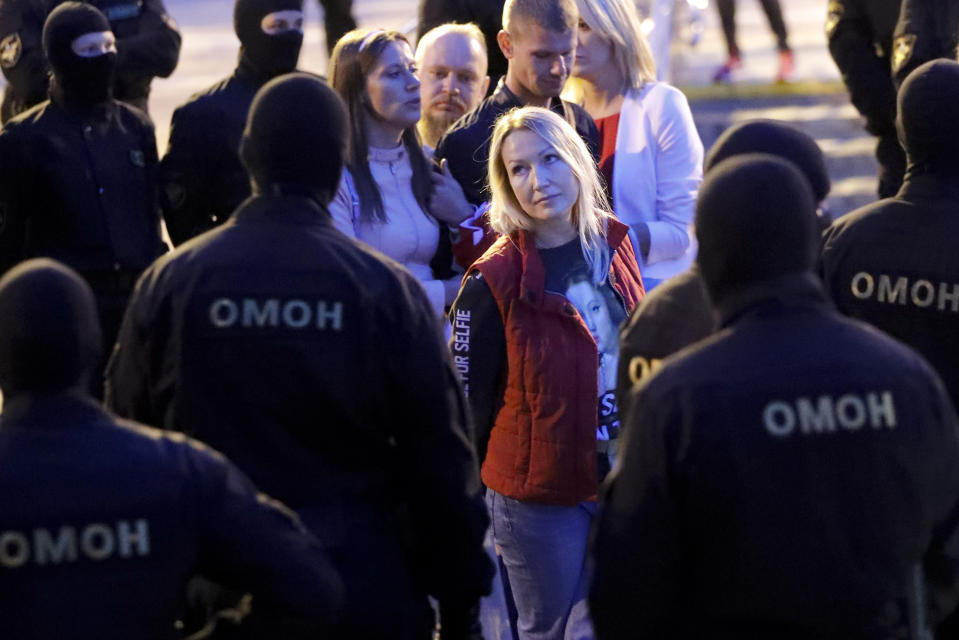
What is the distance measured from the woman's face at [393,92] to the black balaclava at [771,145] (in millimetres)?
1611

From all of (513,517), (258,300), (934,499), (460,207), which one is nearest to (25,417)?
(258,300)

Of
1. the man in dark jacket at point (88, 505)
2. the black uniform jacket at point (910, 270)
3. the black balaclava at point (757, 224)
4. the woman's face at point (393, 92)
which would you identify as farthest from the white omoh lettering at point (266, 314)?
the woman's face at point (393, 92)

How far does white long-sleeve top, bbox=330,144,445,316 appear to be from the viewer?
5020mm

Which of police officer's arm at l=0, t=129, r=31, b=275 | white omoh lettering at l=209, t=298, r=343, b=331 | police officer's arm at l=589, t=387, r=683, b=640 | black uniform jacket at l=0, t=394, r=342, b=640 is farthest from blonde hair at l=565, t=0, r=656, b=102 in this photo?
black uniform jacket at l=0, t=394, r=342, b=640

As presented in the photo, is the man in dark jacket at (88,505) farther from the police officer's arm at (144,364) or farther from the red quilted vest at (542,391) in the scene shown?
the red quilted vest at (542,391)

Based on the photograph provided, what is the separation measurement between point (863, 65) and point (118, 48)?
3752mm

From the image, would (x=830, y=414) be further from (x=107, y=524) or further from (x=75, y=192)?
(x=75, y=192)

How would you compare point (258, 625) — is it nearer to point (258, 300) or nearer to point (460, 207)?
point (258, 300)

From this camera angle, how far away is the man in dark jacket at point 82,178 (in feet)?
18.9

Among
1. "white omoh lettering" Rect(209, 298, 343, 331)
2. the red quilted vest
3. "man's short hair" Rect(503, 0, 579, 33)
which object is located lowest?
the red quilted vest

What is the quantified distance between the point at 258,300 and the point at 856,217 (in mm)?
1725

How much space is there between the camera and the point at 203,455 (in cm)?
285

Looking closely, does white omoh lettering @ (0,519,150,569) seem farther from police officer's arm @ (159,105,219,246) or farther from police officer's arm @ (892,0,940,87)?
police officer's arm @ (892,0,940,87)

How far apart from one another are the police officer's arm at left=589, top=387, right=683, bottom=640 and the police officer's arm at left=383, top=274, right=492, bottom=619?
1.90 ft
